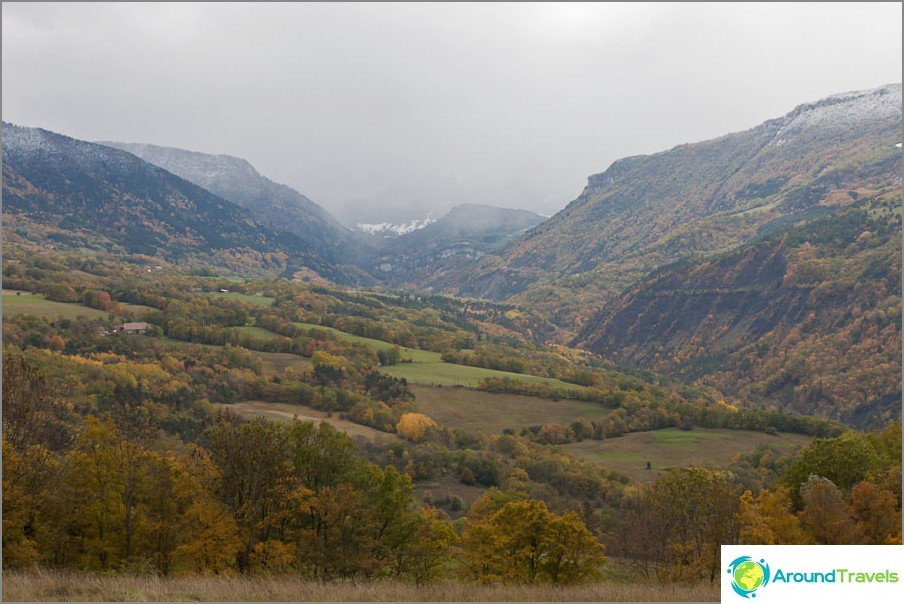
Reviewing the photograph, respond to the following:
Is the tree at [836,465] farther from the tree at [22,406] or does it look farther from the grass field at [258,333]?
the grass field at [258,333]

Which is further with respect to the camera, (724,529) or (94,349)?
(94,349)

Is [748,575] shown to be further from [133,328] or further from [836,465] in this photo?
[133,328]

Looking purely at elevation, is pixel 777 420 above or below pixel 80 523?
below

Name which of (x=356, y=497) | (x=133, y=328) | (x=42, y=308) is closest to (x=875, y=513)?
(x=356, y=497)

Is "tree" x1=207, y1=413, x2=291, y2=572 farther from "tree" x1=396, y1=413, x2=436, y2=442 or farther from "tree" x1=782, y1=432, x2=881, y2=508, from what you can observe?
"tree" x1=396, y1=413, x2=436, y2=442

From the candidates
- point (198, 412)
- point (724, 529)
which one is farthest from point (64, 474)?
point (198, 412)

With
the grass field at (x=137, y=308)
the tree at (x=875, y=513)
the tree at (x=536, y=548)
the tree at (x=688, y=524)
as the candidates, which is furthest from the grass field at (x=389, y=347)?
the tree at (x=536, y=548)

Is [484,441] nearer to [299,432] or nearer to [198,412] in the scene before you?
[198,412]
